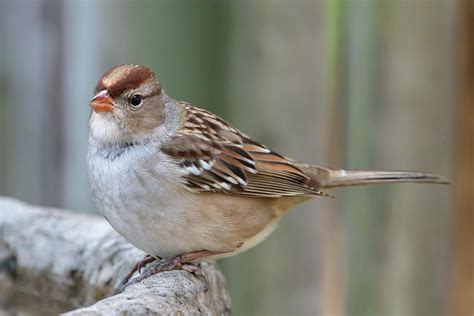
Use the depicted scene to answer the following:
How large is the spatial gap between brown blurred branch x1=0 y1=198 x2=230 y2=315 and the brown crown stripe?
492 mm

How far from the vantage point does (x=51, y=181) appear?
15.6ft

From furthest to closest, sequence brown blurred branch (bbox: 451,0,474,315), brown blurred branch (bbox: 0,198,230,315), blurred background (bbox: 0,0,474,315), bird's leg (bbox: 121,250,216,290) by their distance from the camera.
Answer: brown blurred branch (bbox: 451,0,474,315)
blurred background (bbox: 0,0,474,315)
brown blurred branch (bbox: 0,198,230,315)
bird's leg (bbox: 121,250,216,290)

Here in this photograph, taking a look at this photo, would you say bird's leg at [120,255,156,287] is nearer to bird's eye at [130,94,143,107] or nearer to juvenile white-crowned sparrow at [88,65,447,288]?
juvenile white-crowned sparrow at [88,65,447,288]

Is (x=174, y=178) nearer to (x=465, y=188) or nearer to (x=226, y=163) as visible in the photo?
(x=226, y=163)

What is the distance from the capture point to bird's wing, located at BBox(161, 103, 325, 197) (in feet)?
9.93

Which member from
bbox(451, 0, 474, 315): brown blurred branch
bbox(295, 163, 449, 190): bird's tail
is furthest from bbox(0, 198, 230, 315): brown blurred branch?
bbox(451, 0, 474, 315): brown blurred branch

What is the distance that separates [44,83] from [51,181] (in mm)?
466

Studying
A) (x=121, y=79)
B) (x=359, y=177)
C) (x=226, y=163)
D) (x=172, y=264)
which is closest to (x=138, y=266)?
Answer: (x=172, y=264)

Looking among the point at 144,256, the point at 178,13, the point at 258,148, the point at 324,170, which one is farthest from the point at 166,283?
the point at 178,13

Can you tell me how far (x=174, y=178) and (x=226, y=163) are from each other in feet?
0.78

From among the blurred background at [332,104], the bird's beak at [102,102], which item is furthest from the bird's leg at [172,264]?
the blurred background at [332,104]

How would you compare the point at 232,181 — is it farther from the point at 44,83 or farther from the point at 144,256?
the point at 44,83

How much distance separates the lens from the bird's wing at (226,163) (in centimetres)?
303

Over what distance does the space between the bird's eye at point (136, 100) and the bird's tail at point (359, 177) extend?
0.68 meters
